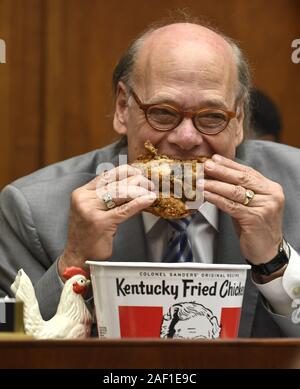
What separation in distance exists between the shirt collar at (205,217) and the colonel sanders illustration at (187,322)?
1.33ft

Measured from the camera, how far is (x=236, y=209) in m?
1.26

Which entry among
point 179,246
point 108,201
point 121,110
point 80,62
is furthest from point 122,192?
point 80,62

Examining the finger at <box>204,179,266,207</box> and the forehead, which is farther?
the forehead

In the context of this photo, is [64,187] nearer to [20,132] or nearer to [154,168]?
[154,168]

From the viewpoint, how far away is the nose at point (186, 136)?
1362 mm

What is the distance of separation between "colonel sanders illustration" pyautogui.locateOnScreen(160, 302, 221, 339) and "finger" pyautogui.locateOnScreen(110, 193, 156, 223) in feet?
0.67

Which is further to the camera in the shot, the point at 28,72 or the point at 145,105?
the point at 28,72

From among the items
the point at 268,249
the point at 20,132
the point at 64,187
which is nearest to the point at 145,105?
the point at 64,187

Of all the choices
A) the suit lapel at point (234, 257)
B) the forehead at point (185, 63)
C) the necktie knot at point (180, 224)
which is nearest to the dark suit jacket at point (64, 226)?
the suit lapel at point (234, 257)

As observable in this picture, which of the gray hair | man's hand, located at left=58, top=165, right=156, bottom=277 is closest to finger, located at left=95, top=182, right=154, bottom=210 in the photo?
man's hand, located at left=58, top=165, right=156, bottom=277

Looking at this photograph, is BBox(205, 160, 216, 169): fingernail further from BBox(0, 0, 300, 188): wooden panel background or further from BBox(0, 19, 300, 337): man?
BBox(0, 0, 300, 188): wooden panel background

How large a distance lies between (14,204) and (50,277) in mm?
302

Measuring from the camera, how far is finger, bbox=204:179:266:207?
49.8 inches

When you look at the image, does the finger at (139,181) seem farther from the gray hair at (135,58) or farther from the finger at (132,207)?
the gray hair at (135,58)
